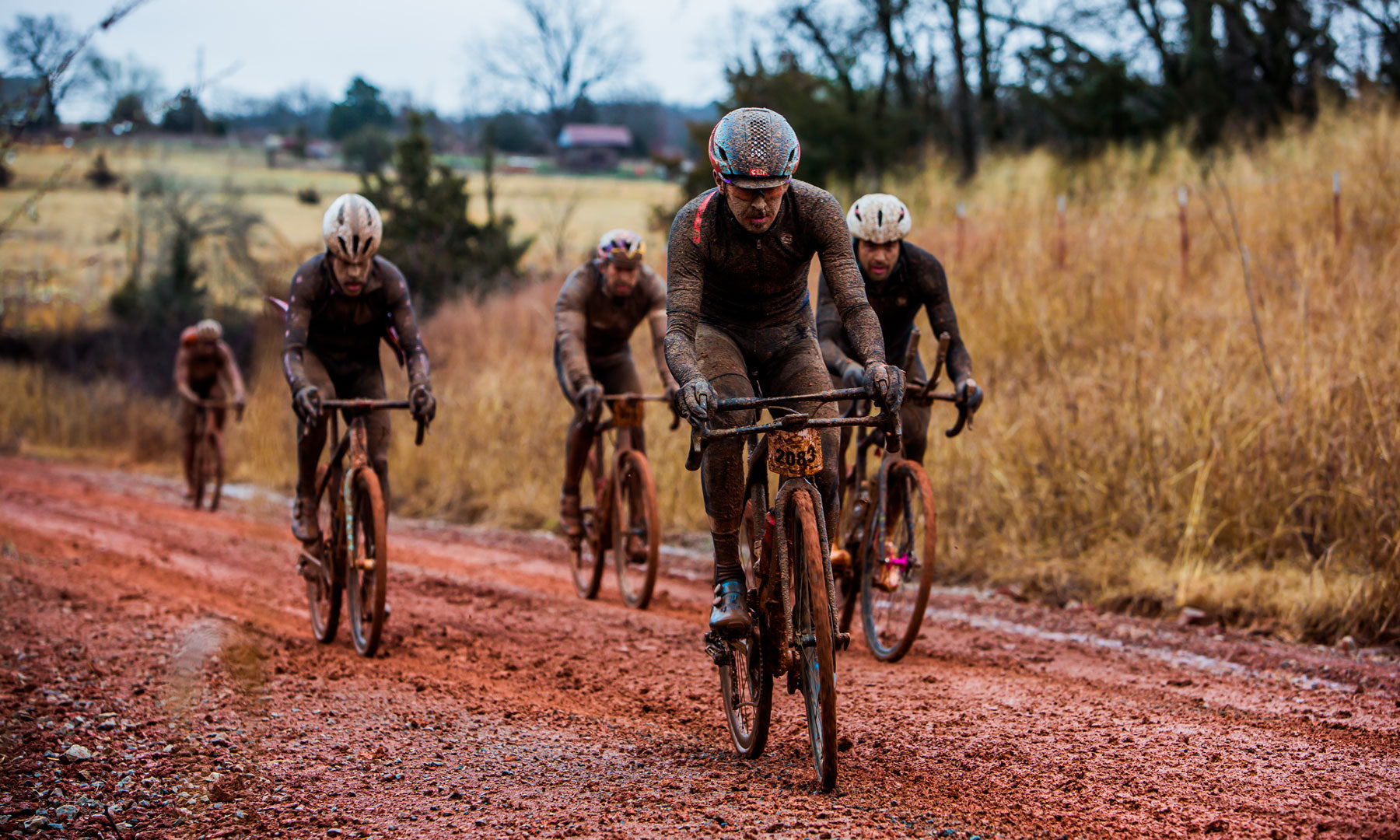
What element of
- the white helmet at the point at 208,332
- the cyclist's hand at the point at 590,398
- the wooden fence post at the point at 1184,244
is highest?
the wooden fence post at the point at 1184,244

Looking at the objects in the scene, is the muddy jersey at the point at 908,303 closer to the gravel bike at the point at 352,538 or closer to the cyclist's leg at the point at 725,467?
the cyclist's leg at the point at 725,467

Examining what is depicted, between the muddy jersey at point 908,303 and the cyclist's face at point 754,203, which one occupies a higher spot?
the cyclist's face at point 754,203

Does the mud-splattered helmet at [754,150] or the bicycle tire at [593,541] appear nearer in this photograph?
the mud-splattered helmet at [754,150]

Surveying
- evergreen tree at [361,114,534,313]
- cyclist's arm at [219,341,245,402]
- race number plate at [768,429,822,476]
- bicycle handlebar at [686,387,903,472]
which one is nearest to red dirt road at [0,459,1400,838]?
race number plate at [768,429,822,476]

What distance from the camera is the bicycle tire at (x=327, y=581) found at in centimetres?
702

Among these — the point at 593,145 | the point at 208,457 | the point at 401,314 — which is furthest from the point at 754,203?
the point at 593,145

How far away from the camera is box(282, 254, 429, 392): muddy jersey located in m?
6.77

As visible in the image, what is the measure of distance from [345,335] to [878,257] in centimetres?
330

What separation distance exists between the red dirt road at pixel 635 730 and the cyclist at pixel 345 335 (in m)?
1.21

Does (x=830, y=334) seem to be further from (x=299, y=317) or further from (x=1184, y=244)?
(x=1184, y=244)

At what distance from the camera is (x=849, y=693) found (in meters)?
5.55

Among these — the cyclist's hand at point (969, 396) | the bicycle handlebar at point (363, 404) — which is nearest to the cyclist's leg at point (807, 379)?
the cyclist's hand at point (969, 396)

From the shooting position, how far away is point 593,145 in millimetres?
42781

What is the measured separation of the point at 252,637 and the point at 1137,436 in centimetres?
622
